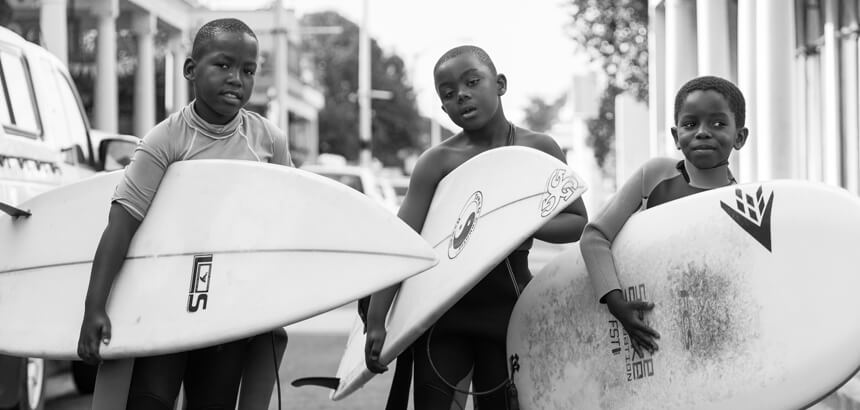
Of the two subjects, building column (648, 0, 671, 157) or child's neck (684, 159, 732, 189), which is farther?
building column (648, 0, 671, 157)

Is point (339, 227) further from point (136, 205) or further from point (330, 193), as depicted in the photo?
point (136, 205)

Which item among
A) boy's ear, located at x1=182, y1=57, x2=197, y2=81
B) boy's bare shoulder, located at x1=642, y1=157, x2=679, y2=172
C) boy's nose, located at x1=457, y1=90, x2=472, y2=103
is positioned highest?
boy's ear, located at x1=182, y1=57, x2=197, y2=81

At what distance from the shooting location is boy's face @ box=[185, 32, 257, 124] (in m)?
3.49

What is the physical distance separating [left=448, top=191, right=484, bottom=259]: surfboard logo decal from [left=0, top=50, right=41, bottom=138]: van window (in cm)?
301

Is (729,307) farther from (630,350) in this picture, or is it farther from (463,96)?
(463,96)

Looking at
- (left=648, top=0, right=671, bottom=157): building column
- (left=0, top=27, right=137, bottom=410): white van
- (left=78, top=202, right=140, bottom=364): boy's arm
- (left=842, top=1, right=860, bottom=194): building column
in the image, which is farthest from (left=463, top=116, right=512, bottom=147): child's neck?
(left=648, top=0, right=671, bottom=157): building column

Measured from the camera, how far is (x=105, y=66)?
81.0 feet

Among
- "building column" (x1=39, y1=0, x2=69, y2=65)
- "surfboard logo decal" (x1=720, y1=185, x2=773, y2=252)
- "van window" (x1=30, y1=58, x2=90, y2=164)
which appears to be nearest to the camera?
"surfboard logo decal" (x1=720, y1=185, x2=773, y2=252)

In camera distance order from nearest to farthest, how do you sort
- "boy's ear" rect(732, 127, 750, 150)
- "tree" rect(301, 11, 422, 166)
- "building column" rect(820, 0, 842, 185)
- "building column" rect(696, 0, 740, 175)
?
"boy's ear" rect(732, 127, 750, 150) → "building column" rect(696, 0, 740, 175) → "building column" rect(820, 0, 842, 185) → "tree" rect(301, 11, 422, 166)

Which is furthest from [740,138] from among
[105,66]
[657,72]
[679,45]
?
[105,66]

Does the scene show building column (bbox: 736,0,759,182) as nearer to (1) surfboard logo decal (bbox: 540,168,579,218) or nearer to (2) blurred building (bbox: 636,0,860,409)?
(2) blurred building (bbox: 636,0,860,409)

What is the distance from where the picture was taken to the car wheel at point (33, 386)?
5.89 m

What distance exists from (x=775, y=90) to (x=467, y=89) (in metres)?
6.72

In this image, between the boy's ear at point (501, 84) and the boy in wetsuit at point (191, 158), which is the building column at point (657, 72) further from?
the boy in wetsuit at point (191, 158)
